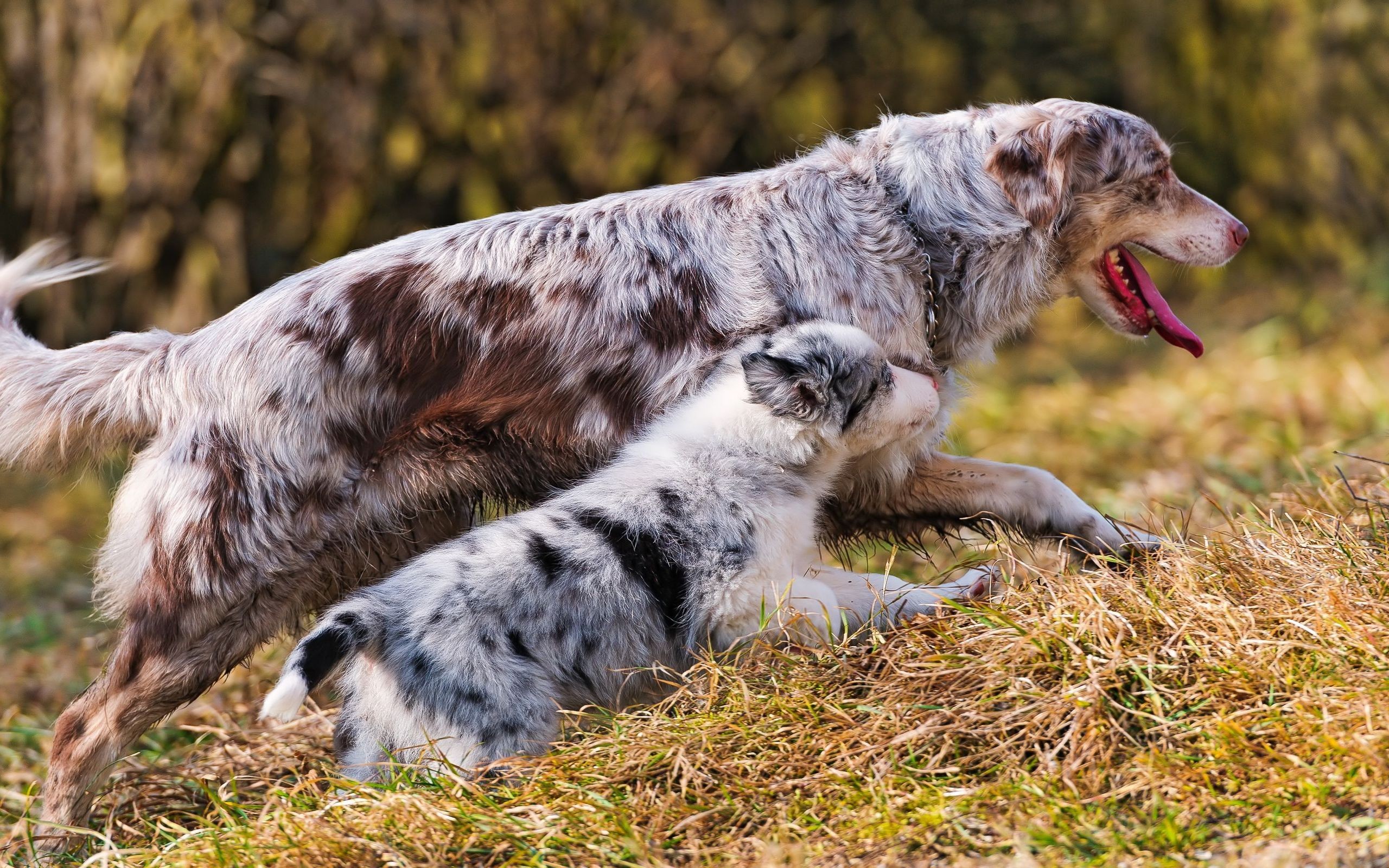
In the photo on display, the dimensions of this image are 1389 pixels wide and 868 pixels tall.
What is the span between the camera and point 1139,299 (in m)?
4.26

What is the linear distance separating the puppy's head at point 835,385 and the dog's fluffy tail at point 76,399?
168 cm

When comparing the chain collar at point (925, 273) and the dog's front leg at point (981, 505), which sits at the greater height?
the chain collar at point (925, 273)

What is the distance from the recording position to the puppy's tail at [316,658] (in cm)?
293

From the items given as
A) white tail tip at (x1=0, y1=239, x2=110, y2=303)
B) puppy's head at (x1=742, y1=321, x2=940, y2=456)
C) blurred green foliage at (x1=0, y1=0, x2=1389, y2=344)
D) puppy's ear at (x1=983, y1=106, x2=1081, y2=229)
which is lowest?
blurred green foliage at (x1=0, y1=0, x2=1389, y2=344)

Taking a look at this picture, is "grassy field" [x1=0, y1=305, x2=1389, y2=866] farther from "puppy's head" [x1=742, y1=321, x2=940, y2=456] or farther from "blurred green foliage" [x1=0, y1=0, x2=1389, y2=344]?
"blurred green foliage" [x1=0, y1=0, x2=1389, y2=344]

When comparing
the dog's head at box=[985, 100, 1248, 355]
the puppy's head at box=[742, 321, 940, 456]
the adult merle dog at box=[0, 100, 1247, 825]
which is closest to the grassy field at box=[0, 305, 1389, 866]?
the adult merle dog at box=[0, 100, 1247, 825]

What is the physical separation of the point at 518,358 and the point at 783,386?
753 mm

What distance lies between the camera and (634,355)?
12.5 ft

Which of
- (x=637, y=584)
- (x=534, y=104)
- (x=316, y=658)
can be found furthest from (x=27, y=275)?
(x=534, y=104)

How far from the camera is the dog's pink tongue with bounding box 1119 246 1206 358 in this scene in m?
4.26

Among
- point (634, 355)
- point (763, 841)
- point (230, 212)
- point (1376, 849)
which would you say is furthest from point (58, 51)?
point (1376, 849)

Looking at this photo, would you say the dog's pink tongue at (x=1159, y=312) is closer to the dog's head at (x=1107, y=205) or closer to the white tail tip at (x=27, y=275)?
the dog's head at (x=1107, y=205)

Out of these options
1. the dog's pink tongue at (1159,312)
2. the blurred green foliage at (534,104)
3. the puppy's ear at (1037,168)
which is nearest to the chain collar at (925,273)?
the puppy's ear at (1037,168)

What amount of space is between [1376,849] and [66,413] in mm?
3373
